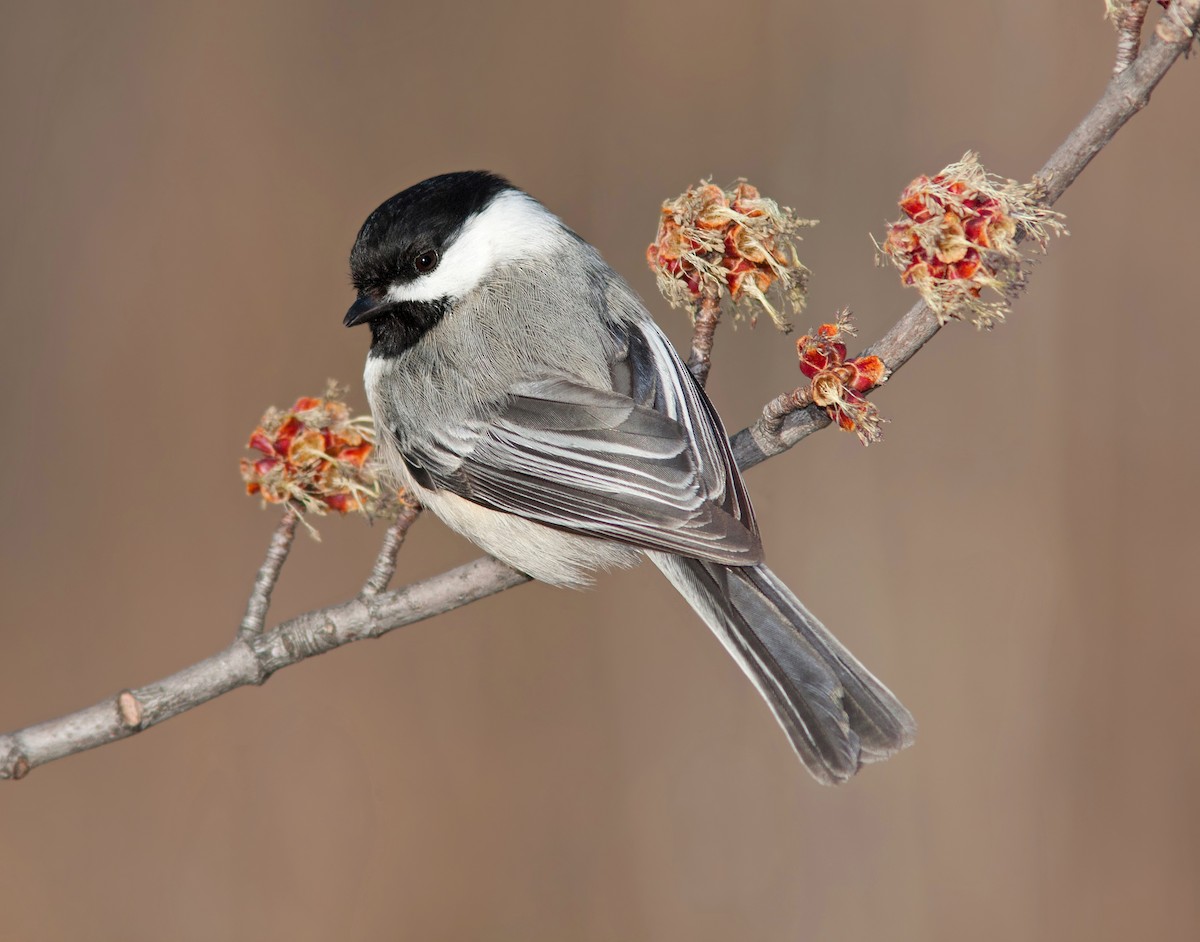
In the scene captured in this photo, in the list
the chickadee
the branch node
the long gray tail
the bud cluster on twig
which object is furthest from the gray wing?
the branch node

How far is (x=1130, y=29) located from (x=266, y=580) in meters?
1.40

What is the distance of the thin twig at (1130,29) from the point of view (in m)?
1.28

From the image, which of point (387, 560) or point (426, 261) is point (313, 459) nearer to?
point (387, 560)

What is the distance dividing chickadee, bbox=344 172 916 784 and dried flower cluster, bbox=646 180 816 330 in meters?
0.24

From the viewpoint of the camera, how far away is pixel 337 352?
2895 millimetres

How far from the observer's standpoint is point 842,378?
57.1 inches

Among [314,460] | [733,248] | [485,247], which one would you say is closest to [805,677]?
[733,248]

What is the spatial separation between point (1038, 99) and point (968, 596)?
3.93 feet

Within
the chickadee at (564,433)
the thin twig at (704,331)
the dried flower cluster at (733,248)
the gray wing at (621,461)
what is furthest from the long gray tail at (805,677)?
the dried flower cluster at (733,248)

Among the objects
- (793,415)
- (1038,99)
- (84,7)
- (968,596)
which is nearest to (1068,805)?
(968,596)

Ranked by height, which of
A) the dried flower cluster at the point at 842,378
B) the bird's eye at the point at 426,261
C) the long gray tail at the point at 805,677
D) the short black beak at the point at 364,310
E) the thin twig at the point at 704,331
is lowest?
the long gray tail at the point at 805,677

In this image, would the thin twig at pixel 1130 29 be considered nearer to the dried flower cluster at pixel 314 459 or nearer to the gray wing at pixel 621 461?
the gray wing at pixel 621 461

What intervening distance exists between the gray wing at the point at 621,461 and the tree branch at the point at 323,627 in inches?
3.9

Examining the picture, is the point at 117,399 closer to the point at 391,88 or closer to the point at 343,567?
the point at 343,567
